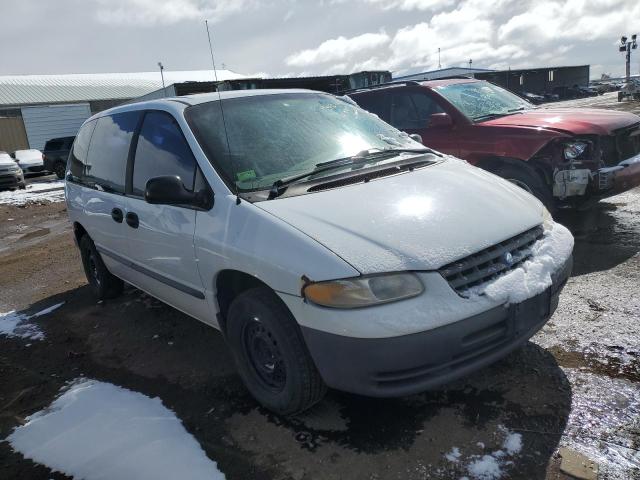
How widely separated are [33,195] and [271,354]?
1515 cm

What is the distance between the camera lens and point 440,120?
5.72m

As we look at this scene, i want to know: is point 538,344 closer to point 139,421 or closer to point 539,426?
point 539,426

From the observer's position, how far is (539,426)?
2482 millimetres

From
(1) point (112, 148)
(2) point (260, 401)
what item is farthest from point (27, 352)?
(2) point (260, 401)

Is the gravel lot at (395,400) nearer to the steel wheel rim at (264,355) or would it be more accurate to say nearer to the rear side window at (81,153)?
the steel wheel rim at (264,355)

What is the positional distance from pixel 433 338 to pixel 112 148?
3151 mm

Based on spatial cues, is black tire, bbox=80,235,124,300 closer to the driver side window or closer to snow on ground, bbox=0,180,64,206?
the driver side window

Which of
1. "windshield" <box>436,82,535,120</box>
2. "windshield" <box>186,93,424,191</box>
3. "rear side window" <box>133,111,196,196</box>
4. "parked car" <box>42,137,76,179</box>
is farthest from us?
"parked car" <box>42,137,76,179</box>

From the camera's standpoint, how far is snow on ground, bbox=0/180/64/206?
45.6 ft

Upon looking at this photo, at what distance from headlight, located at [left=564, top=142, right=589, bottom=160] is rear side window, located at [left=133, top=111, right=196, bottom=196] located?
3.78m

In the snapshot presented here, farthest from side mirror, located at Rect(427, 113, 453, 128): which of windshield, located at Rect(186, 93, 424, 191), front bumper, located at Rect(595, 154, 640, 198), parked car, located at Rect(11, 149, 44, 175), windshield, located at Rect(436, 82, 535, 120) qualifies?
parked car, located at Rect(11, 149, 44, 175)

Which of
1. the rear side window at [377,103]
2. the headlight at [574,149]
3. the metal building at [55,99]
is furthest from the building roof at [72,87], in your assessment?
the headlight at [574,149]

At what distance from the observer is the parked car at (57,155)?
20906 millimetres

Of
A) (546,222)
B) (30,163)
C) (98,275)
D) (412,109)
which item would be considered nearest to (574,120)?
(412,109)
